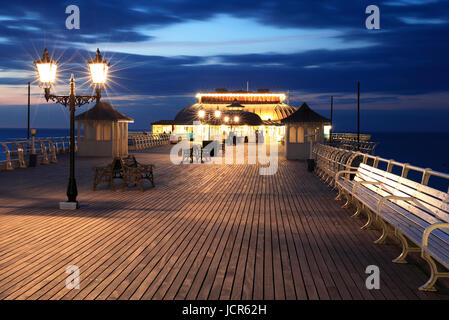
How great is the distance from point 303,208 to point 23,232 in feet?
16.0

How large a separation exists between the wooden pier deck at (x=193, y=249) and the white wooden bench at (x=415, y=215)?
231mm

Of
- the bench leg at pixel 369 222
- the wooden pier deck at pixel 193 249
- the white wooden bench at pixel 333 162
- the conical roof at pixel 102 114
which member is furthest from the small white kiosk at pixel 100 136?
the bench leg at pixel 369 222

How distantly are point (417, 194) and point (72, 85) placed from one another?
20.9ft

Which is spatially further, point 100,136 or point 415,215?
point 100,136

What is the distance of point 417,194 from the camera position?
5340 mm

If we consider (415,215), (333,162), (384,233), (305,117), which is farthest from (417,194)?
(305,117)

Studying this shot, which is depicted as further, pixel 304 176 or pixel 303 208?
pixel 304 176

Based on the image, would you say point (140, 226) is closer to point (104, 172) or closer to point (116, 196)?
point (116, 196)

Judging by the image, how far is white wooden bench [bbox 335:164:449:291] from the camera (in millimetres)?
4238

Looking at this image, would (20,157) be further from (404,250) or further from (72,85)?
(404,250)

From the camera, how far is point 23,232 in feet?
21.7

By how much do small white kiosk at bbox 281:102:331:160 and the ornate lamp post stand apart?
1491 centimetres

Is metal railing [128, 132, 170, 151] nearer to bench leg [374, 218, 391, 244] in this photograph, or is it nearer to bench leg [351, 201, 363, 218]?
bench leg [351, 201, 363, 218]
